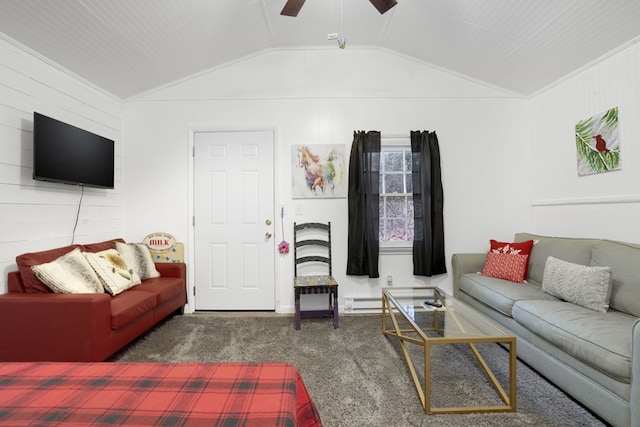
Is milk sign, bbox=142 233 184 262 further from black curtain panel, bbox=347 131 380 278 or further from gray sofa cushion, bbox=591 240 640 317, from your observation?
gray sofa cushion, bbox=591 240 640 317

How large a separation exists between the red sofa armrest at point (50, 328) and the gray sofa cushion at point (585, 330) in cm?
295

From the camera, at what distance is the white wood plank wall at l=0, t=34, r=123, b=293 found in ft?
7.18

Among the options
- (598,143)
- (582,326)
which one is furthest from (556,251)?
(582,326)

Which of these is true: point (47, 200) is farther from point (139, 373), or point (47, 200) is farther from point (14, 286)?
point (139, 373)

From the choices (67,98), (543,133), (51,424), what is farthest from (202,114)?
(543,133)

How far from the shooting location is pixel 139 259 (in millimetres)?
2971

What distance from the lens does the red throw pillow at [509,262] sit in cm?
Answer: 274

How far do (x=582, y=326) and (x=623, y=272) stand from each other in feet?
2.41

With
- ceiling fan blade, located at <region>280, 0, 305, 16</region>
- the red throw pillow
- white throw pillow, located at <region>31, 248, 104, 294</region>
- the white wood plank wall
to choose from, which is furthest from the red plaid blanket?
the red throw pillow

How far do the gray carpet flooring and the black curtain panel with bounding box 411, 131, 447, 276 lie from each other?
882 mm

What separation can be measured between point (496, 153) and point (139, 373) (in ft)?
12.6

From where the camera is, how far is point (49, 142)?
2.36m

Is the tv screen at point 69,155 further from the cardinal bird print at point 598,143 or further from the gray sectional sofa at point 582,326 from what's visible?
the cardinal bird print at point 598,143

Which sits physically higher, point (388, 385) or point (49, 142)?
point (49, 142)
